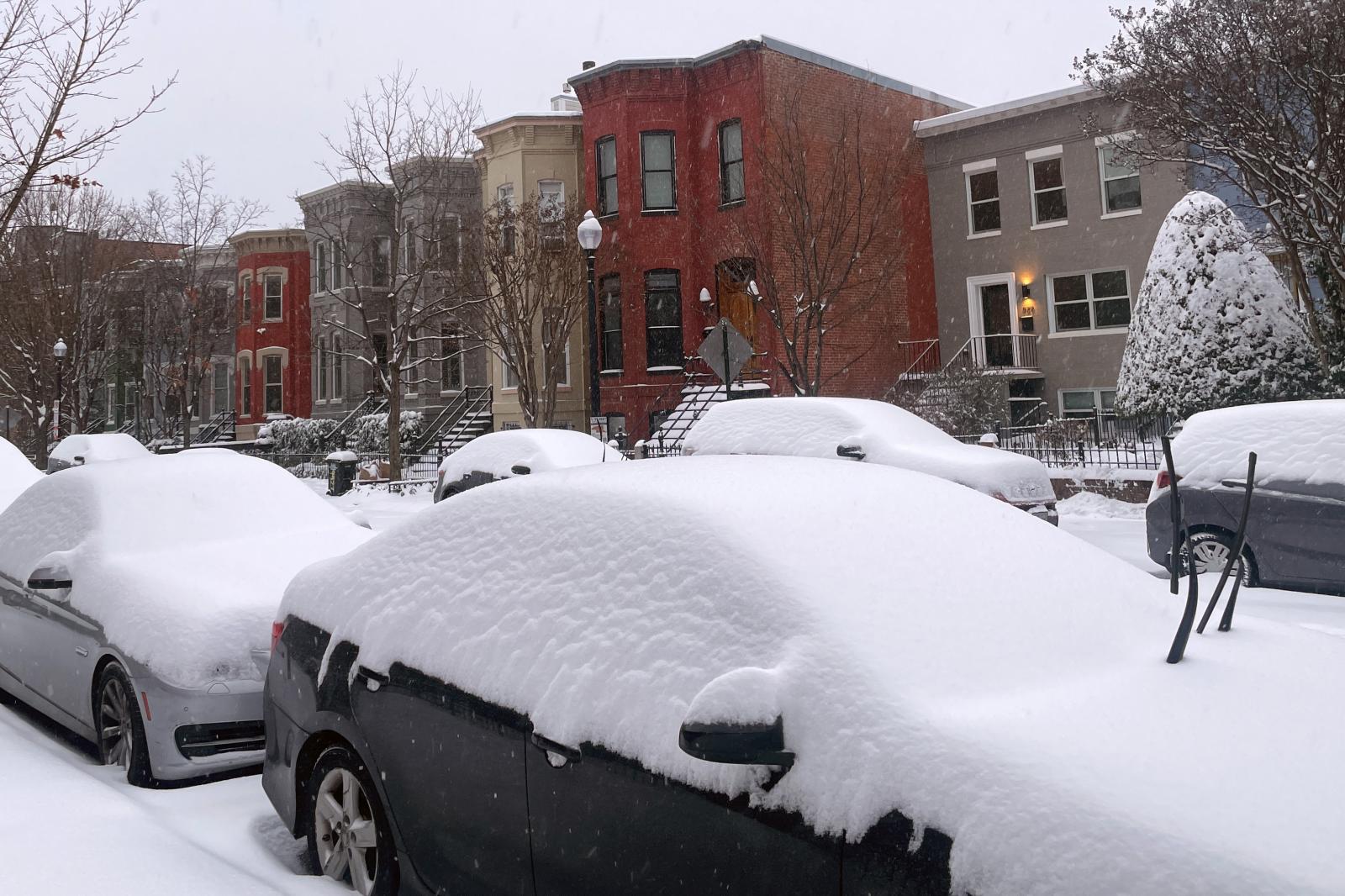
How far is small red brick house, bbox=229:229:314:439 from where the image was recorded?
42.9 meters

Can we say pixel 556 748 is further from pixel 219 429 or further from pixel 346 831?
pixel 219 429

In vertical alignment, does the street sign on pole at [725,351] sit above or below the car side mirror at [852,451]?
above

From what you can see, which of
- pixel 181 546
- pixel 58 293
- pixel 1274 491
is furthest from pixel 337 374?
A: pixel 1274 491

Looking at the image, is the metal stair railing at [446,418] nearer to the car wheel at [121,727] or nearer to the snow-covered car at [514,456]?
the snow-covered car at [514,456]

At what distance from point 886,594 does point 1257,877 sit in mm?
1049

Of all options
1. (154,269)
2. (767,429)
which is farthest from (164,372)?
(767,429)

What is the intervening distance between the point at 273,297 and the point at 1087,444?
35252mm

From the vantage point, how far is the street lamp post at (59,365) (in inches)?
1077

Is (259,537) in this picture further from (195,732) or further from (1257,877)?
(1257,877)

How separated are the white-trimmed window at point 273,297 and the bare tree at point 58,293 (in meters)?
10.1

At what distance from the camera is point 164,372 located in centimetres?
3331

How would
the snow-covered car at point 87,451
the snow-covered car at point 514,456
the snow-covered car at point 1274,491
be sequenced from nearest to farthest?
the snow-covered car at point 1274,491 → the snow-covered car at point 514,456 → the snow-covered car at point 87,451

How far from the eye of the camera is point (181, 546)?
19.8 feet

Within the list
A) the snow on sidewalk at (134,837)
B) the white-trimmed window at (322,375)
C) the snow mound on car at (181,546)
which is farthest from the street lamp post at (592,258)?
the white-trimmed window at (322,375)
